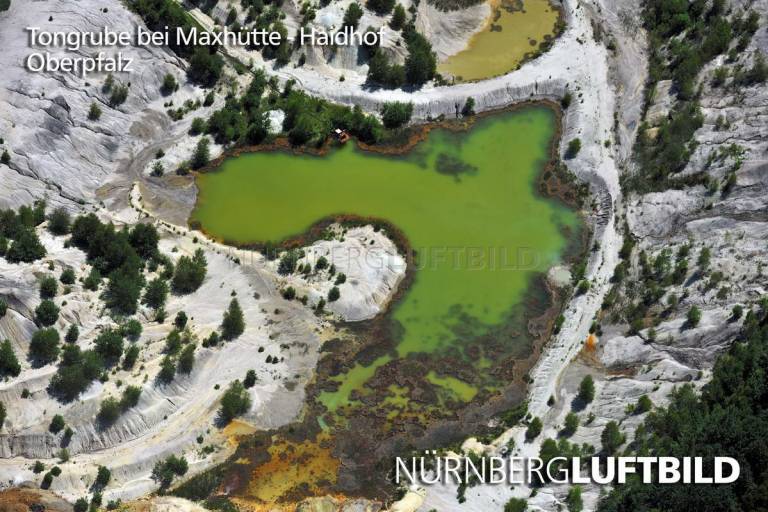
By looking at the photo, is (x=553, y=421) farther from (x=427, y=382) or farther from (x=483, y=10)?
(x=483, y=10)

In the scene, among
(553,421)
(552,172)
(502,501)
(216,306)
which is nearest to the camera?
(502,501)

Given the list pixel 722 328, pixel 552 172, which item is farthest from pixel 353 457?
pixel 552 172

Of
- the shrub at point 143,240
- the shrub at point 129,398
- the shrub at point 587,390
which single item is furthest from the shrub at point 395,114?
the shrub at point 129,398

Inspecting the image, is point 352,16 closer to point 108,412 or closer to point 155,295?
point 155,295

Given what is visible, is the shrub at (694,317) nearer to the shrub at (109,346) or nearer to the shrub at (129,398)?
the shrub at (129,398)

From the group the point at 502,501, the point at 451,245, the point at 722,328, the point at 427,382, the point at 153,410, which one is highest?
the point at 451,245

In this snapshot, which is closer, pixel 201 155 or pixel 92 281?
pixel 92 281

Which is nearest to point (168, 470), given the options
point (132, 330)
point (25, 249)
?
point (132, 330)
